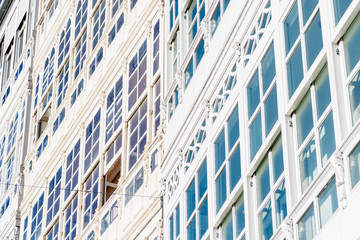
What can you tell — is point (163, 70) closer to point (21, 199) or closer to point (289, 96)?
point (289, 96)

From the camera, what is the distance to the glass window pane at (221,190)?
18344 millimetres

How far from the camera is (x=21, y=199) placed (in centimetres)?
3656

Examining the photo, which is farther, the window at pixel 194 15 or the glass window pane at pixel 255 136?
the window at pixel 194 15

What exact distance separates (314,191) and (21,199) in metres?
23.4

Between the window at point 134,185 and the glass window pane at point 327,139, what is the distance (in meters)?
11.1

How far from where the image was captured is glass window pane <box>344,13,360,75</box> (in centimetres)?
1430

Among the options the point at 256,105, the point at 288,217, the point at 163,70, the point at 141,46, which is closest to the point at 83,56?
the point at 141,46

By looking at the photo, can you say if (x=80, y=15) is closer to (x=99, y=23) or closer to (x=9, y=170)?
(x=99, y=23)

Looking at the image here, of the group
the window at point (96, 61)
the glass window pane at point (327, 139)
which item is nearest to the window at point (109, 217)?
the window at point (96, 61)

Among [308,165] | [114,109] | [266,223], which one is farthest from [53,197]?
[308,165]

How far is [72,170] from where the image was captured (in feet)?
103

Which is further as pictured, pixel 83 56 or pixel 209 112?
pixel 83 56

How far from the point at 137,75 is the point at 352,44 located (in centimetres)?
1384

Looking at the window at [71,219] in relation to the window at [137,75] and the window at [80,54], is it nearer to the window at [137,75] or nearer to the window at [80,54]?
the window at [137,75]
